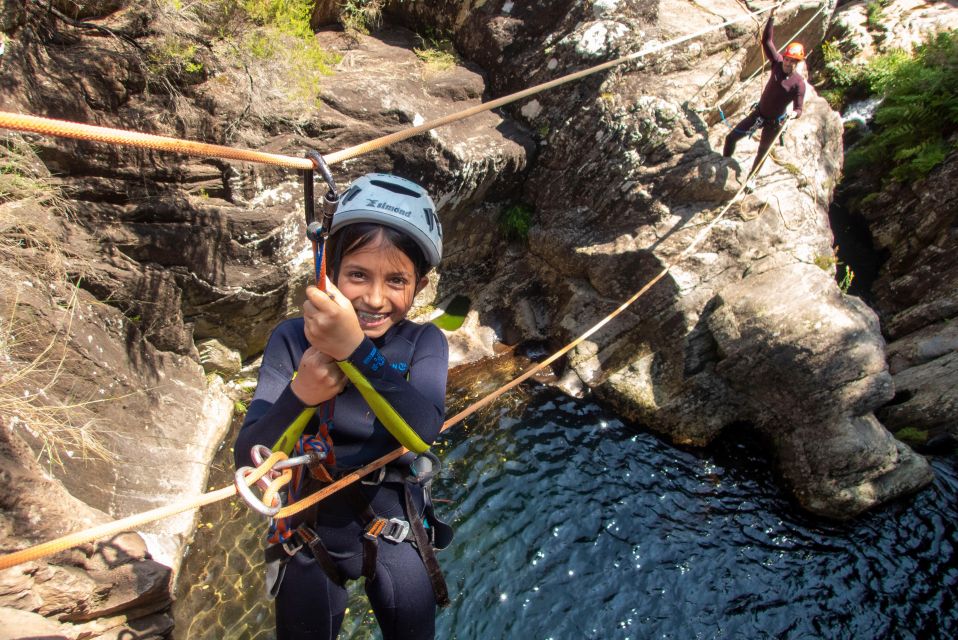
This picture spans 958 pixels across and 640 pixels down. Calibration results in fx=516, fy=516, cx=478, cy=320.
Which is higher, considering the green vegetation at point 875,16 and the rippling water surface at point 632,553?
the green vegetation at point 875,16

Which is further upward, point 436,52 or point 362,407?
point 436,52

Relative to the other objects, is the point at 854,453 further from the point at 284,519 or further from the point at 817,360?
the point at 284,519

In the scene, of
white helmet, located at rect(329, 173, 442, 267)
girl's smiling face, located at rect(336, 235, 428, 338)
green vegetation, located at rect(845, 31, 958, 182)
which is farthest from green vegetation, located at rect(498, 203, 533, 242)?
green vegetation, located at rect(845, 31, 958, 182)

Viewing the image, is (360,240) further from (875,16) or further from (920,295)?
(875,16)

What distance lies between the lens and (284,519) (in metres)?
2.77

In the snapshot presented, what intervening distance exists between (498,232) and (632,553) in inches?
221

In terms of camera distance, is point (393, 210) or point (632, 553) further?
point (632, 553)

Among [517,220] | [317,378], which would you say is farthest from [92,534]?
[517,220]

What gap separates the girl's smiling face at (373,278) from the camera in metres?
2.33

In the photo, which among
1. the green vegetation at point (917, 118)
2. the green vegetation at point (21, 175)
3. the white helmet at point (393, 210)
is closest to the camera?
the white helmet at point (393, 210)

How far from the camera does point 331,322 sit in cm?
181

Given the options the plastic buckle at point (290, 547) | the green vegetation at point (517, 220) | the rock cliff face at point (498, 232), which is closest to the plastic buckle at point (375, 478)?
the plastic buckle at point (290, 547)

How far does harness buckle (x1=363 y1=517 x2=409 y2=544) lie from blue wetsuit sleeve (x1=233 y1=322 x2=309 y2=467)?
2.42 ft

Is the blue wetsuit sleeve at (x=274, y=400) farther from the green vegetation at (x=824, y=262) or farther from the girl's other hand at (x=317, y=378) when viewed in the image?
the green vegetation at (x=824, y=262)
